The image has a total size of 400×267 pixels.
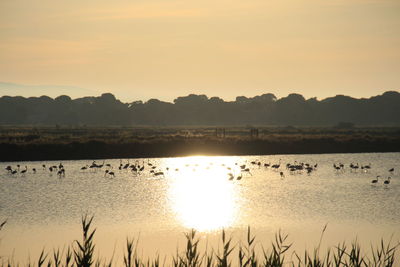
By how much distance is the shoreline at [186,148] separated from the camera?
6022cm

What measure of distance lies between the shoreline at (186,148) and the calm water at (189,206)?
9068mm

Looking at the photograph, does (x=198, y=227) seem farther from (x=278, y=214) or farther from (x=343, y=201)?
(x=343, y=201)

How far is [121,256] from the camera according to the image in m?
18.5

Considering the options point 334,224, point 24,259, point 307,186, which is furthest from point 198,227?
point 307,186

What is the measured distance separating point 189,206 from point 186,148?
116 feet

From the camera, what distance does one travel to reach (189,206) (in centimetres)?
3175

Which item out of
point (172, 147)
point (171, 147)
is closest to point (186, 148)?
point (172, 147)

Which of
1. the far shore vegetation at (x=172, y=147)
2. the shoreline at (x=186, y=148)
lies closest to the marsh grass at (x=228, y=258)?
the shoreline at (x=186, y=148)

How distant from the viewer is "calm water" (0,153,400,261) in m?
22.1

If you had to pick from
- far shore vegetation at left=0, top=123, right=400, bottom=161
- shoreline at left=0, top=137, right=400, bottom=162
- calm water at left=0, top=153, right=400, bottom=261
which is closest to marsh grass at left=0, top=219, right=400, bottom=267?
calm water at left=0, top=153, right=400, bottom=261

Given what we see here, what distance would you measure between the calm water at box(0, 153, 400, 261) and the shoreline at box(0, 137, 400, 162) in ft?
29.8

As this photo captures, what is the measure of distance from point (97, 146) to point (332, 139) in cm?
2787

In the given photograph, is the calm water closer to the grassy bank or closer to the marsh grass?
the marsh grass

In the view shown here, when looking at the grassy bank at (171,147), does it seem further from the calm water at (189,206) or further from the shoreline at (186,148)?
the calm water at (189,206)
